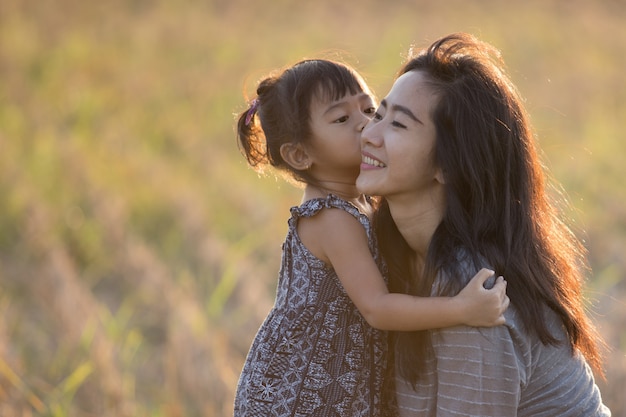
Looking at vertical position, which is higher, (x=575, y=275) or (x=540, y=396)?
(x=575, y=275)

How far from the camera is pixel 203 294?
6.08m

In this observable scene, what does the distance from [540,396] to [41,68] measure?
8.63m

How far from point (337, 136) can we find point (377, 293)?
1.78 ft

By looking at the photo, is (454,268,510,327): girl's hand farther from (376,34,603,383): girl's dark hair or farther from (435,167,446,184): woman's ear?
(435,167,446,184): woman's ear

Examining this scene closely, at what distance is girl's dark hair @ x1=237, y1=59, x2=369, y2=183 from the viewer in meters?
2.90

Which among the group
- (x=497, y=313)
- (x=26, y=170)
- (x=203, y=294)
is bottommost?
(x=203, y=294)

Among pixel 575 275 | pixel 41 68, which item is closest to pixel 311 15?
pixel 41 68

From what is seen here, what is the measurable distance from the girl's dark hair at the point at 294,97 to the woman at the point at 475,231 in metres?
0.30

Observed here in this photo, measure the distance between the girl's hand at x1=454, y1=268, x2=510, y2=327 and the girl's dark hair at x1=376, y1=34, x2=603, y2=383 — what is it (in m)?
0.09

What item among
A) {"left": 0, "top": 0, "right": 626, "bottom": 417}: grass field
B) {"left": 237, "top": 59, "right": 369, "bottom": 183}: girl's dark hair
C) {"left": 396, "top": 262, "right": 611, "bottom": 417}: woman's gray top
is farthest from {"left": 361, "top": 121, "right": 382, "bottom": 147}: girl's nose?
{"left": 0, "top": 0, "right": 626, "bottom": 417}: grass field

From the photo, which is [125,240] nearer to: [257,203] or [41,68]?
[257,203]

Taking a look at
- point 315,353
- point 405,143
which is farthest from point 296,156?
point 315,353

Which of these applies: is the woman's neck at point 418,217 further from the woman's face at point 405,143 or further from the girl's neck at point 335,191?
the girl's neck at point 335,191

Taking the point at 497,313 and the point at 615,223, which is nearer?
the point at 497,313
